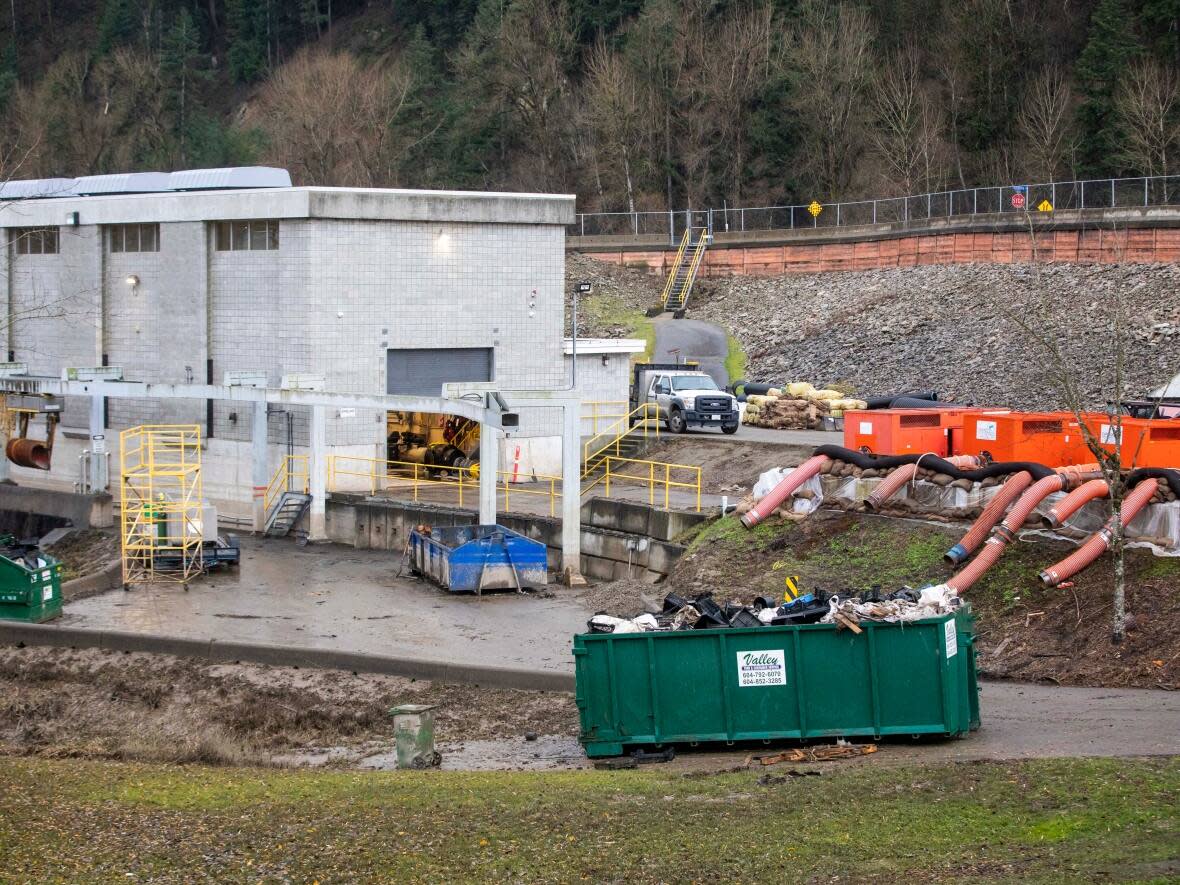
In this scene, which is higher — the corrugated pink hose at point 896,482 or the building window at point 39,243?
the building window at point 39,243

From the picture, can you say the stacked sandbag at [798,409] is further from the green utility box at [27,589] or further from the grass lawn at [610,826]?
the grass lawn at [610,826]

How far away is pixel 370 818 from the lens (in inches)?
546

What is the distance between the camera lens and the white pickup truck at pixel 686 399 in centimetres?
4219

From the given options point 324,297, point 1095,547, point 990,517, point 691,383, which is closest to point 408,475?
point 324,297

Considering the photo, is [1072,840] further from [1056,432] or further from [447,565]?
[447,565]

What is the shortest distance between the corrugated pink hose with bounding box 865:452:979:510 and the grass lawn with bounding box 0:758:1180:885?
11.6 meters

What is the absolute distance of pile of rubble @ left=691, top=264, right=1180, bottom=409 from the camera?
142ft

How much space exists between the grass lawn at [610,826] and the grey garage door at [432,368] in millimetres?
24987

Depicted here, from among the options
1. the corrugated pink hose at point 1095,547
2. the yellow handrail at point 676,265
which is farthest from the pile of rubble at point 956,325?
the corrugated pink hose at point 1095,547

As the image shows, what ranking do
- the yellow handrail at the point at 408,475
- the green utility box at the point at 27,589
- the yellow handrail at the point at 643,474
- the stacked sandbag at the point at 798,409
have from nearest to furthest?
the green utility box at the point at 27,589, the yellow handrail at the point at 643,474, the yellow handrail at the point at 408,475, the stacked sandbag at the point at 798,409

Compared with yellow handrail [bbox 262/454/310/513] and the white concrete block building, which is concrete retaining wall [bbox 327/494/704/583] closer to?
yellow handrail [bbox 262/454/310/513]

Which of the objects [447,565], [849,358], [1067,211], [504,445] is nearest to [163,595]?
[447,565]

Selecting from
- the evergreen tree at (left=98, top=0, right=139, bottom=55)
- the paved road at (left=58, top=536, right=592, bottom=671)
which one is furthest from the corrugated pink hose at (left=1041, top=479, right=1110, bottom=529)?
the evergreen tree at (left=98, top=0, right=139, bottom=55)

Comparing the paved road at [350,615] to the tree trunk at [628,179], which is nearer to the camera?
the paved road at [350,615]
